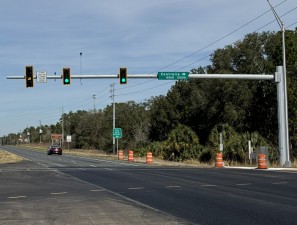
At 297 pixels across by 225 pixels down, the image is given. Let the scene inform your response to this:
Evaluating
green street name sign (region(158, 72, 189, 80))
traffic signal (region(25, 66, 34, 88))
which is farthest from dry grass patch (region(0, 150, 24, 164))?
green street name sign (region(158, 72, 189, 80))

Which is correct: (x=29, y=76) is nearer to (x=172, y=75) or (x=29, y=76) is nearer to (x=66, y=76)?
(x=66, y=76)

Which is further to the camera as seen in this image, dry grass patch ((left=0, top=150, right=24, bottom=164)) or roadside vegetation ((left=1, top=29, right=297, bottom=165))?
dry grass patch ((left=0, top=150, right=24, bottom=164))

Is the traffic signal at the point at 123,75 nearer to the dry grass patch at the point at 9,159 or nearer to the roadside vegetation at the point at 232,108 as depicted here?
the roadside vegetation at the point at 232,108

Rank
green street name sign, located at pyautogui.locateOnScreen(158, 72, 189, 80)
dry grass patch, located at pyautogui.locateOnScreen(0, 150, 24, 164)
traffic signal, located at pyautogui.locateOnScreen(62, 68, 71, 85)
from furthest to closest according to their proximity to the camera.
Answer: dry grass patch, located at pyautogui.locateOnScreen(0, 150, 24, 164), green street name sign, located at pyautogui.locateOnScreen(158, 72, 189, 80), traffic signal, located at pyautogui.locateOnScreen(62, 68, 71, 85)

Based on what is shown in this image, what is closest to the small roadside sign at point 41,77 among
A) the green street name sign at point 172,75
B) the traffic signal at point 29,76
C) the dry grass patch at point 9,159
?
the traffic signal at point 29,76

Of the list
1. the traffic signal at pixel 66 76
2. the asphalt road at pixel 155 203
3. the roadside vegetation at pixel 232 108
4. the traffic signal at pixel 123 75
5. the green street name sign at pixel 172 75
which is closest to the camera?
the asphalt road at pixel 155 203

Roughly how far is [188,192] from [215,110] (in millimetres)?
34154

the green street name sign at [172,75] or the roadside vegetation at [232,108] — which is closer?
the green street name sign at [172,75]

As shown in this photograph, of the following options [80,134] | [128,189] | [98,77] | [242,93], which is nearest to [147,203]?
[128,189]

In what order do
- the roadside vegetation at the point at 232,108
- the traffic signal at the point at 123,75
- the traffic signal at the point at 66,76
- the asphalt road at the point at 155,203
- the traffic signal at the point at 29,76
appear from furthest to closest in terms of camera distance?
the roadside vegetation at the point at 232,108 → the traffic signal at the point at 123,75 → the traffic signal at the point at 66,76 → the traffic signal at the point at 29,76 → the asphalt road at the point at 155,203

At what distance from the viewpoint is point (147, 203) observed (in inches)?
538

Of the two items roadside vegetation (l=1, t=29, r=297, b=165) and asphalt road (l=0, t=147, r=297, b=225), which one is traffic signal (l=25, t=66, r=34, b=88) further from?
roadside vegetation (l=1, t=29, r=297, b=165)

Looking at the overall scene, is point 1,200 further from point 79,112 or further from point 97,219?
point 79,112

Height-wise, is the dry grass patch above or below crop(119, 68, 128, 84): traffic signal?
below
